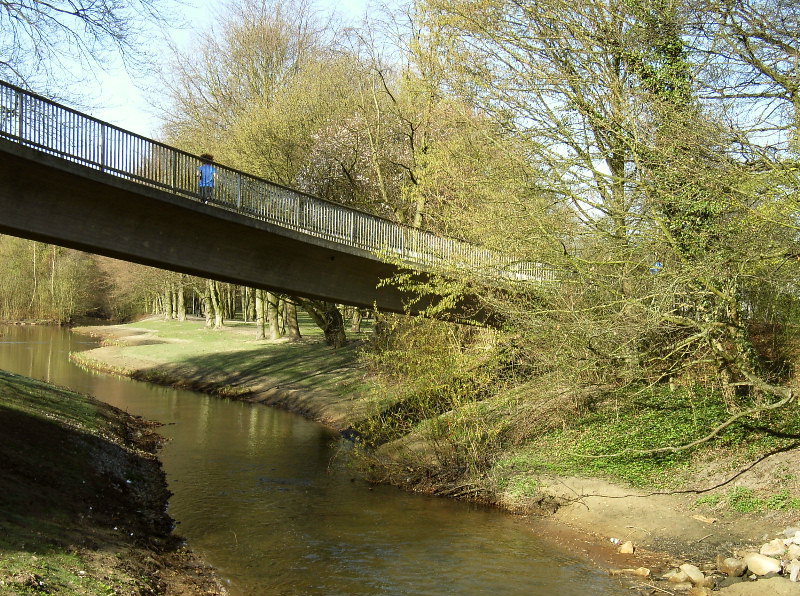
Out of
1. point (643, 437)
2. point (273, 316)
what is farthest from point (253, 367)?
point (643, 437)

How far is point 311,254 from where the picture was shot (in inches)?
797

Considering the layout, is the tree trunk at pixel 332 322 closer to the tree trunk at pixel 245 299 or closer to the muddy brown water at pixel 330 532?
the muddy brown water at pixel 330 532

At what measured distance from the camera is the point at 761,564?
38.2 feet

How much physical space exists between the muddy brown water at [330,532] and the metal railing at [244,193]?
5.64 meters

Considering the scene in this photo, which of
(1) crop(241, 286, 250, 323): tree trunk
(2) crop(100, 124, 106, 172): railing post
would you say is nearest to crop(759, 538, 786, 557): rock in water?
(2) crop(100, 124, 106, 172): railing post

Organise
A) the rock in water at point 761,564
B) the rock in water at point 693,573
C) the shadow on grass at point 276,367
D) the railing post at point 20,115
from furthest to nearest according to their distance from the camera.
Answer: the shadow on grass at point 276,367
the railing post at point 20,115
the rock in water at point 693,573
the rock in water at point 761,564

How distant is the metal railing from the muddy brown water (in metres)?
5.64

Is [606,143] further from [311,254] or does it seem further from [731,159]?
[311,254]

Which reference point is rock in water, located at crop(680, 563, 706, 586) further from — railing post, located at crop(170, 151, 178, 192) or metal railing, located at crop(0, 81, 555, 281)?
railing post, located at crop(170, 151, 178, 192)

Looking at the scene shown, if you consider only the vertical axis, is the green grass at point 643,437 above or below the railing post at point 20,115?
below

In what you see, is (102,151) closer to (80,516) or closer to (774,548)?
(80,516)

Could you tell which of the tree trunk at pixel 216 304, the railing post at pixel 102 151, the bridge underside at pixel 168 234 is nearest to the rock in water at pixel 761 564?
the bridge underside at pixel 168 234

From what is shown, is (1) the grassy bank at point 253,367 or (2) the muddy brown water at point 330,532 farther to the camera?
(1) the grassy bank at point 253,367

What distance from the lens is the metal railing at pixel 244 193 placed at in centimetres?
1483
